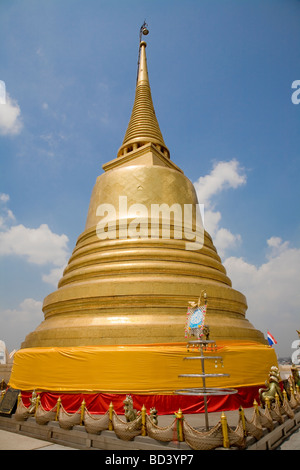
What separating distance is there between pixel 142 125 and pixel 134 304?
475 inches

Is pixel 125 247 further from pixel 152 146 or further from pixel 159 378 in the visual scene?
pixel 152 146

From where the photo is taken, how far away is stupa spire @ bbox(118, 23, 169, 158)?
56.1 feet

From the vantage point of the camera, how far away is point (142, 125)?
17859 mm

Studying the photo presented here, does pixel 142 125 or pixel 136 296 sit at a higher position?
pixel 142 125

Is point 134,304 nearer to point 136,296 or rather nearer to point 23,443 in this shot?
point 136,296

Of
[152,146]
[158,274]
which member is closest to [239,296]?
[158,274]

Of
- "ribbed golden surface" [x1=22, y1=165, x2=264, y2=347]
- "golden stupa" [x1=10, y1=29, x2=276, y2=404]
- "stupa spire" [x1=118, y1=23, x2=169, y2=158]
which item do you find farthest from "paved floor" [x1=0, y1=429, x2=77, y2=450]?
"stupa spire" [x1=118, y1=23, x2=169, y2=158]

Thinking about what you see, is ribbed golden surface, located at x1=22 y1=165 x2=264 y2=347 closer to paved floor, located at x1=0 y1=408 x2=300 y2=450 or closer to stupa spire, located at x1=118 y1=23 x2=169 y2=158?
paved floor, located at x1=0 y1=408 x2=300 y2=450

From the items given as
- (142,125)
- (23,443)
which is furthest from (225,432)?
(142,125)

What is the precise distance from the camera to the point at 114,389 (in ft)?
24.5

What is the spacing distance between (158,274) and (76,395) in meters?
4.40

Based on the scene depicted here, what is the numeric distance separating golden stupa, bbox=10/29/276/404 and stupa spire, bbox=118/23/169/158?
2585 mm

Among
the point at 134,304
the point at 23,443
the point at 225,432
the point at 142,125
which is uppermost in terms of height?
the point at 142,125

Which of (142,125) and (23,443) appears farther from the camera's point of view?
(142,125)
